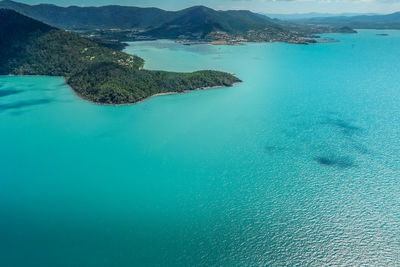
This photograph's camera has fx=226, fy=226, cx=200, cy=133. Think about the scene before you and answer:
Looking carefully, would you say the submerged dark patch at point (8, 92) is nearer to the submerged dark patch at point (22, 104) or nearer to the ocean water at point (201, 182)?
the ocean water at point (201, 182)

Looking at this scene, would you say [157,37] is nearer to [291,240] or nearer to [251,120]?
[251,120]

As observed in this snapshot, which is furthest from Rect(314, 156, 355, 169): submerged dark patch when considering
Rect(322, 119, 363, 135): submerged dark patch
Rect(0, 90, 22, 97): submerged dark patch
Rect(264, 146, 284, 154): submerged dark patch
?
Rect(0, 90, 22, 97): submerged dark patch

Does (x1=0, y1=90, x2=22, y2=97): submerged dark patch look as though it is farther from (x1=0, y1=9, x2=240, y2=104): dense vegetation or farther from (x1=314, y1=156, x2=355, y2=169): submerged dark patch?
(x1=314, y1=156, x2=355, y2=169): submerged dark patch

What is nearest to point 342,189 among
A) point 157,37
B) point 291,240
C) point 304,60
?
point 291,240

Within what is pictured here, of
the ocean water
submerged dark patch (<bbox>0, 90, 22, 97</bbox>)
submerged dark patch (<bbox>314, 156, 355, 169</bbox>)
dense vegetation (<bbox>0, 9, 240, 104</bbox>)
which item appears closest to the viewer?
the ocean water

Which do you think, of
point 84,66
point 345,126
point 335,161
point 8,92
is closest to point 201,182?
point 335,161

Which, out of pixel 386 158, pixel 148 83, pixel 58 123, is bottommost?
pixel 386 158
